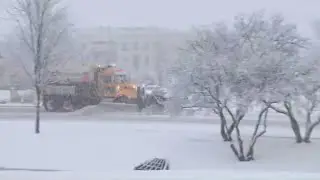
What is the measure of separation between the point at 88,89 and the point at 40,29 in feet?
36.7

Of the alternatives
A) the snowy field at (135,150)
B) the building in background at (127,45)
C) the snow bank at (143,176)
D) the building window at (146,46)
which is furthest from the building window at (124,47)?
the snow bank at (143,176)

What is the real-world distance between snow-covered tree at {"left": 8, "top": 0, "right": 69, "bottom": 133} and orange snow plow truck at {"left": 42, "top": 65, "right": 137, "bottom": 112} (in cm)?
662

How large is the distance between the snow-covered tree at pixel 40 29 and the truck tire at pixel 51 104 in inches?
280

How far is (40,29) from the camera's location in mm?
19844

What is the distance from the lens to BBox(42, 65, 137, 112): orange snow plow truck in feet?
95.5

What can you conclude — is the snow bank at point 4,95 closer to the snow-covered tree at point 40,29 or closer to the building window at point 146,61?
the building window at point 146,61

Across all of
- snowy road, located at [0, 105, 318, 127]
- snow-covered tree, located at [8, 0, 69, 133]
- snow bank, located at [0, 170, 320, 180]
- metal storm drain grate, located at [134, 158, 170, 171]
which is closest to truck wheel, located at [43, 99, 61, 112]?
snowy road, located at [0, 105, 318, 127]

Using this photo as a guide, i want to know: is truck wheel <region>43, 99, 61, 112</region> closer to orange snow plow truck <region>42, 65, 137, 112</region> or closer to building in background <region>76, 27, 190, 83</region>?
orange snow plow truck <region>42, 65, 137, 112</region>

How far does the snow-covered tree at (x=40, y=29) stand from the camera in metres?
19.9

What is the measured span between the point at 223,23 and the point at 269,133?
5.15 metres

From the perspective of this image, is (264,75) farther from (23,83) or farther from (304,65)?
(23,83)

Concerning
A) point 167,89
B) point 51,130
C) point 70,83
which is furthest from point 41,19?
point 70,83

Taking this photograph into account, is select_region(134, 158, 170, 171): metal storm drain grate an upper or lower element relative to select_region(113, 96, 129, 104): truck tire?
lower

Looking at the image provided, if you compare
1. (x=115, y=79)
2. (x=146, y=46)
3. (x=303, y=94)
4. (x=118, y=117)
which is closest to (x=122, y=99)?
(x=115, y=79)
